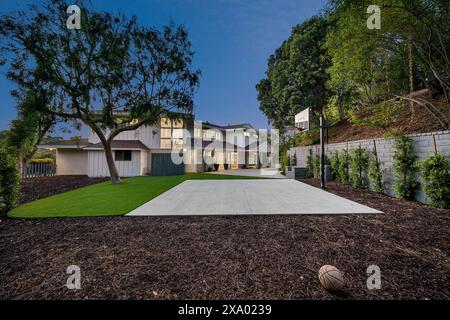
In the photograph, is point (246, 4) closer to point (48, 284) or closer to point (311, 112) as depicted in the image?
point (311, 112)

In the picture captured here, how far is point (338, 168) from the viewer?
9.34m

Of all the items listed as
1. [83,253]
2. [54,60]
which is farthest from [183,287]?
[54,60]

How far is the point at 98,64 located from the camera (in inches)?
372

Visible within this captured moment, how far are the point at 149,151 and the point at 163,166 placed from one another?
196 cm

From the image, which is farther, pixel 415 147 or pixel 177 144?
pixel 177 144

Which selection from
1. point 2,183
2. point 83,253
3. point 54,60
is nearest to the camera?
point 83,253

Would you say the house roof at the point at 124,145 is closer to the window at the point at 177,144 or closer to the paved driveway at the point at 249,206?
the window at the point at 177,144

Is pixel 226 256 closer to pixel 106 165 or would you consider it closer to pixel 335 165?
pixel 335 165

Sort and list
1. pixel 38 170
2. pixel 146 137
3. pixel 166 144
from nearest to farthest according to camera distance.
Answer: pixel 38 170, pixel 146 137, pixel 166 144

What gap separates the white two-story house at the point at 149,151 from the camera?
1576 cm

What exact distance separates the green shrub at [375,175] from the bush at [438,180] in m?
1.82

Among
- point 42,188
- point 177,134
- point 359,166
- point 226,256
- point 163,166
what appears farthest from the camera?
point 177,134

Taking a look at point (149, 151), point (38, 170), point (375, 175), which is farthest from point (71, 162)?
point (375, 175)
